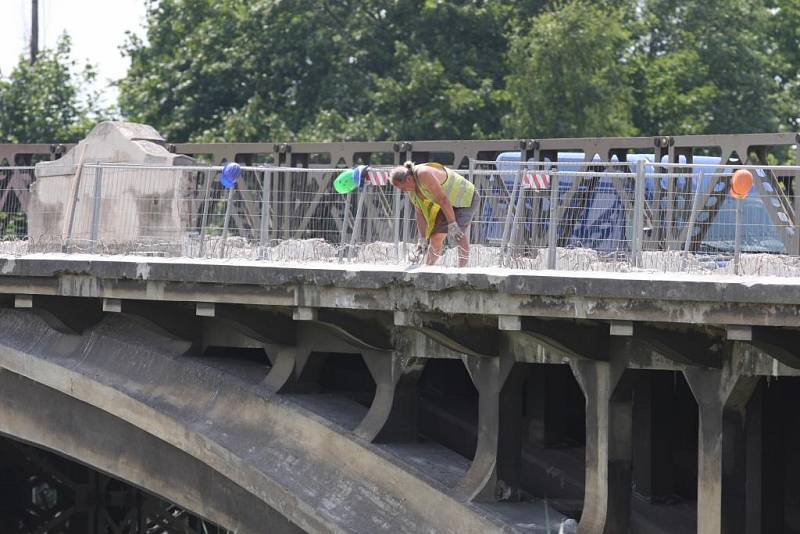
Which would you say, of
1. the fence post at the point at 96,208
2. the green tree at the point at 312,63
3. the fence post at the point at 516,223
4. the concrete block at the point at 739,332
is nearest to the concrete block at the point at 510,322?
the fence post at the point at 516,223

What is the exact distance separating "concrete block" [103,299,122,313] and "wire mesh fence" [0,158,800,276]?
729 millimetres

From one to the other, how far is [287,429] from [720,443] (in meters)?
5.32

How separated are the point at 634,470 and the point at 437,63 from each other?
31.0 m

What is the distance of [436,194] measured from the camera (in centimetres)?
1441

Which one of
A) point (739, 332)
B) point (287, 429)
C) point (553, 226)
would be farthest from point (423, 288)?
point (287, 429)

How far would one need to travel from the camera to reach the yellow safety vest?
14586mm

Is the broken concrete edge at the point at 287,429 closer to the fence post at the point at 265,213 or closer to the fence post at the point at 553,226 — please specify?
the fence post at the point at 265,213

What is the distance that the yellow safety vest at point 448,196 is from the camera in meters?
14.6

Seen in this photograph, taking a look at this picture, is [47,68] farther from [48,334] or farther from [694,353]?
[694,353]

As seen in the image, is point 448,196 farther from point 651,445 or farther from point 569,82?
point 569,82

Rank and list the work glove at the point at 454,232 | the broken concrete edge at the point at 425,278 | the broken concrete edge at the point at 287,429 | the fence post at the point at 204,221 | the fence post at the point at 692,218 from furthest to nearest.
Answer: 1. the fence post at the point at 204,221
2. the broken concrete edge at the point at 287,429
3. the work glove at the point at 454,232
4. the fence post at the point at 692,218
5. the broken concrete edge at the point at 425,278

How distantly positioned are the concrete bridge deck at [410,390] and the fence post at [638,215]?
0.65 m

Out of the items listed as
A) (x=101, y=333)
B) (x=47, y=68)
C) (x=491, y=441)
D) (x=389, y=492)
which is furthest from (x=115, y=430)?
(x=47, y=68)

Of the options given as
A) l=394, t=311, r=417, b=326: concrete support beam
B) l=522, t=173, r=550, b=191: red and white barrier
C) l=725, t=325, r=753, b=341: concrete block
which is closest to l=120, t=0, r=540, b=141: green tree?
l=522, t=173, r=550, b=191: red and white barrier
